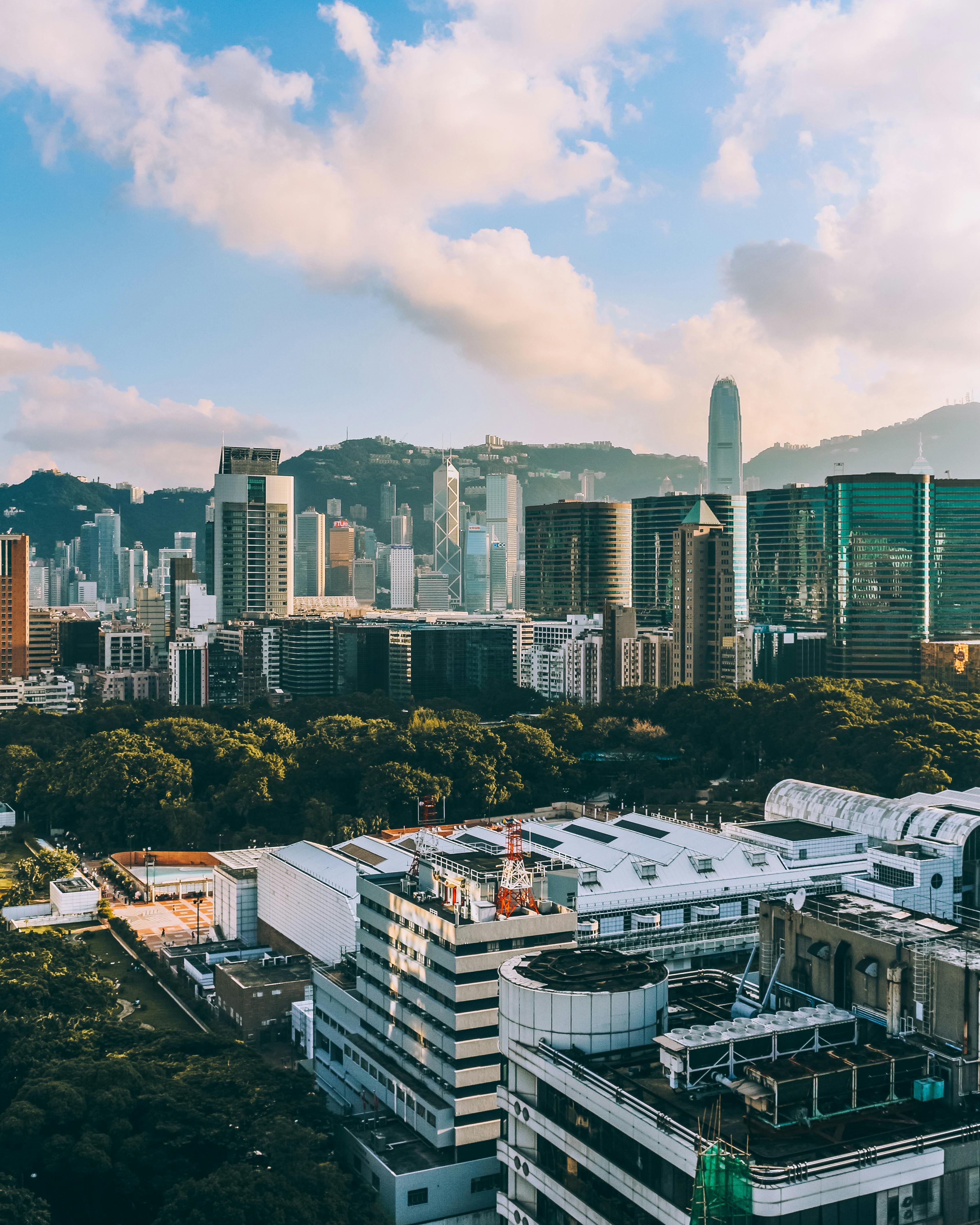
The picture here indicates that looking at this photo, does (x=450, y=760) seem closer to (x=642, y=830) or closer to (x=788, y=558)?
(x=642, y=830)

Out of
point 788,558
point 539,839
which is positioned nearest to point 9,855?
point 539,839

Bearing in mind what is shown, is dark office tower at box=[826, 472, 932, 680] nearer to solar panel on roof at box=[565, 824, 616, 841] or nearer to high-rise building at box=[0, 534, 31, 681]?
solar panel on roof at box=[565, 824, 616, 841]

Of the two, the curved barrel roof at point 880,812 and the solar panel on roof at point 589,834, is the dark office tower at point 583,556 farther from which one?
the solar panel on roof at point 589,834

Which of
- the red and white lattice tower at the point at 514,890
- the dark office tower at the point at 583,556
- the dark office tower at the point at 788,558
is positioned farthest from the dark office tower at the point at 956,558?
the red and white lattice tower at the point at 514,890

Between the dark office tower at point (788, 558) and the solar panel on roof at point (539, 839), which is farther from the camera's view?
the dark office tower at point (788, 558)

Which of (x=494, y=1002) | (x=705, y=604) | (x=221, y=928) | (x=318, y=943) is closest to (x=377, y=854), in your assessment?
(x=318, y=943)

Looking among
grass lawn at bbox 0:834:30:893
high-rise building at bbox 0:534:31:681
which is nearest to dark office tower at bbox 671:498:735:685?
grass lawn at bbox 0:834:30:893
